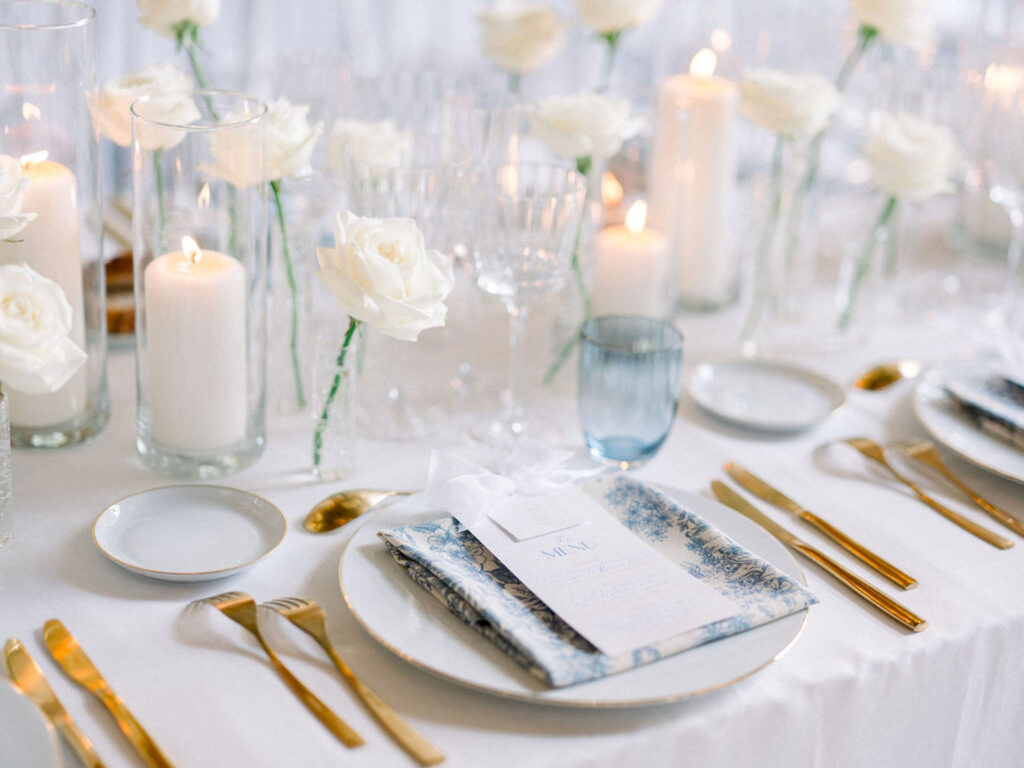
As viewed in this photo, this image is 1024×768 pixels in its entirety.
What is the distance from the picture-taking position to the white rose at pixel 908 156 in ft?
4.22

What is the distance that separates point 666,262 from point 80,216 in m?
0.65

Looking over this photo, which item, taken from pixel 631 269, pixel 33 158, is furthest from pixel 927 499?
pixel 33 158

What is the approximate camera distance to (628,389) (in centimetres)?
103

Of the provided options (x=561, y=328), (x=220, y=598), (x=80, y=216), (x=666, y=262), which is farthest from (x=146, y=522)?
(x=666, y=262)

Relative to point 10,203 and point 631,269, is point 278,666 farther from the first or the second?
point 631,269

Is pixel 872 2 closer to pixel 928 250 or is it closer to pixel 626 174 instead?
pixel 626 174

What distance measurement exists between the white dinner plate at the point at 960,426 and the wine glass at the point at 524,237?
42cm

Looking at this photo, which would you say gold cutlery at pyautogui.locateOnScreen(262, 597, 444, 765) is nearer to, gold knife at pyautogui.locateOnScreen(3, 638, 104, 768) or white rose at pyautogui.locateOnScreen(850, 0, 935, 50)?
gold knife at pyautogui.locateOnScreen(3, 638, 104, 768)

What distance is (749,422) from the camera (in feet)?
3.71

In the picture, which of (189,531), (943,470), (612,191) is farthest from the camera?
(612,191)

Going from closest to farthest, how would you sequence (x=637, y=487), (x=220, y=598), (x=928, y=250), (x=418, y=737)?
(x=418, y=737) → (x=220, y=598) → (x=637, y=487) → (x=928, y=250)

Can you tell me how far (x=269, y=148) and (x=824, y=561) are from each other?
1.96ft

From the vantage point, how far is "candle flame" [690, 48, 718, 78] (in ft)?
4.77

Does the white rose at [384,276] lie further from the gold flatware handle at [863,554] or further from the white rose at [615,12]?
the white rose at [615,12]
